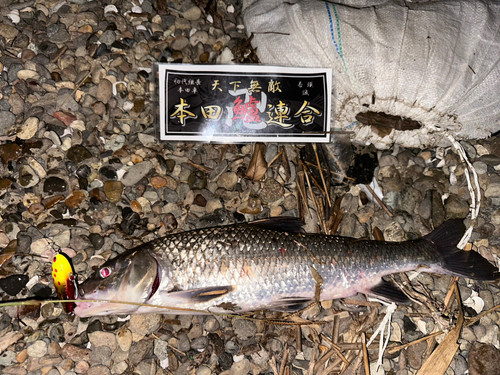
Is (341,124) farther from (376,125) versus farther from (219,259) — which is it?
(219,259)

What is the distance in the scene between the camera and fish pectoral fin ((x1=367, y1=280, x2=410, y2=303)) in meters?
3.01

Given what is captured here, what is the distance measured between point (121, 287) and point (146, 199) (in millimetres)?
831

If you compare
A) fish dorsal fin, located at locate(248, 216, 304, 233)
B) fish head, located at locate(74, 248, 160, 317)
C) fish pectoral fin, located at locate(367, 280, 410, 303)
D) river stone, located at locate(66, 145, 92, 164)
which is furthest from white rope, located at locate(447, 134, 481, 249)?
river stone, located at locate(66, 145, 92, 164)

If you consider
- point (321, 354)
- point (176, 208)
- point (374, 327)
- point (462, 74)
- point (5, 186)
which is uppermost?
point (462, 74)

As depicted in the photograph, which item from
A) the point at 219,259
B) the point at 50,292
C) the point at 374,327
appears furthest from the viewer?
the point at 374,327

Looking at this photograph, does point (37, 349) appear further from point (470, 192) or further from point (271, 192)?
point (470, 192)

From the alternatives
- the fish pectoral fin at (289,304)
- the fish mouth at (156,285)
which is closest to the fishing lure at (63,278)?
the fish mouth at (156,285)

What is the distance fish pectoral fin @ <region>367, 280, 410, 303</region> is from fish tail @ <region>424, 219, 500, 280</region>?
46 centimetres

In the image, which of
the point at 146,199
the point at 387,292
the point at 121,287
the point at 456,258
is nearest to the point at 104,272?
the point at 121,287

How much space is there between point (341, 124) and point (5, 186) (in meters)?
3.08

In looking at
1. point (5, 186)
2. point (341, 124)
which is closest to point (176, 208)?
point (5, 186)

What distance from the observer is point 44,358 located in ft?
9.56

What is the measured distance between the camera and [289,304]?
288 cm

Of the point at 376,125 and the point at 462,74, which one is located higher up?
Result: the point at 462,74
